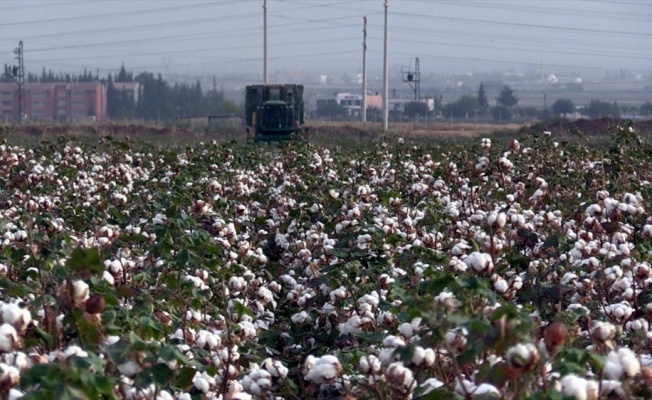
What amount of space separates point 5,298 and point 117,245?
6.44ft

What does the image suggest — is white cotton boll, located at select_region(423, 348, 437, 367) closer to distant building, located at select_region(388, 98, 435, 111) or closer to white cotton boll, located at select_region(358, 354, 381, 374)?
white cotton boll, located at select_region(358, 354, 381, 374)

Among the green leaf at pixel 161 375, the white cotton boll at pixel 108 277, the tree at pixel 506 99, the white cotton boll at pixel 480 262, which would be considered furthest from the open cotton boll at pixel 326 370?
the tree at pixel 506 99

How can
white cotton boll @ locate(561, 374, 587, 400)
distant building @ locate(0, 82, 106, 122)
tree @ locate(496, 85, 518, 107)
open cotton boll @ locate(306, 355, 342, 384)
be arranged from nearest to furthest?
1. white cotton boll @ locate(561, 374, 587, 400)
2. open cotton boll @ locate(306, 355, 342, 384)
3. distant building @ locate(0, 82, 106, 122)
4. tree @ locate(496, 85, 518, 107)

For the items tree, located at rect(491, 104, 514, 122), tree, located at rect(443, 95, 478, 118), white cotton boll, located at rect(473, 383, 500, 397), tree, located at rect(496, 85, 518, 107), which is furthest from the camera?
tree, located at rect(443, 95, 478, 118)

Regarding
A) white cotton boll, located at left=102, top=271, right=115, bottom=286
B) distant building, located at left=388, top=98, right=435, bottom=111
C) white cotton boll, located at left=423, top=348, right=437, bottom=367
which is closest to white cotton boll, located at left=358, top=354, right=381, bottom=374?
white cotton boll, located at left=423, top=348, right=437, bottom=367

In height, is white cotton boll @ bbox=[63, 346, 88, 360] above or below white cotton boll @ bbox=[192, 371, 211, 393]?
above

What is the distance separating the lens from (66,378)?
2.28m

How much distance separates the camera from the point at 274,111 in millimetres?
31781

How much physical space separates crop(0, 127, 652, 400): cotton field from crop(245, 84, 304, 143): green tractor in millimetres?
19802

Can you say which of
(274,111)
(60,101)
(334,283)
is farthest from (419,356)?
(60,101)

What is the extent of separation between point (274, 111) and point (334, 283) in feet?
88.4

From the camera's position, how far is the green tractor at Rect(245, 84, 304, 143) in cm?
3145

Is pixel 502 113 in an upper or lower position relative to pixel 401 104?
lower

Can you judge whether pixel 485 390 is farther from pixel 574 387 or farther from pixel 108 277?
pixel 108 277
